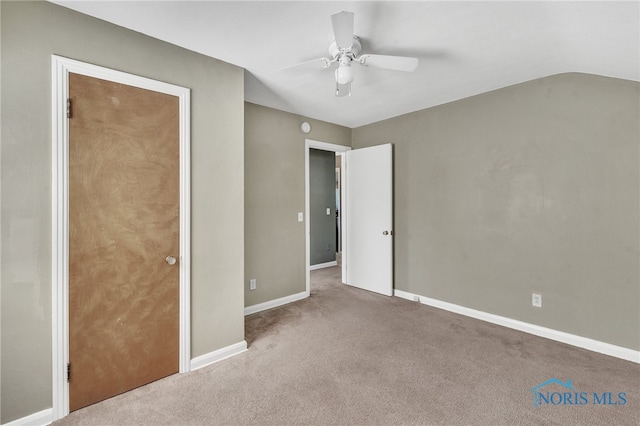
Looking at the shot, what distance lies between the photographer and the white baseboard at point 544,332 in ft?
8.01

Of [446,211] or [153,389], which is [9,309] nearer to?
[153,389]

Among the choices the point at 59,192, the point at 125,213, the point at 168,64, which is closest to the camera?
the point at 59,192

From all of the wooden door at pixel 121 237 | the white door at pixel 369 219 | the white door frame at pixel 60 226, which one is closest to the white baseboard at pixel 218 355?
the wooden door at pixel 121 237

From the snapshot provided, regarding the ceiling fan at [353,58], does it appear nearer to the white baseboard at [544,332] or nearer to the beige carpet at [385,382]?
the beige carpet at [385,382]

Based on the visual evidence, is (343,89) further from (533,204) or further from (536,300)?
(536,300)

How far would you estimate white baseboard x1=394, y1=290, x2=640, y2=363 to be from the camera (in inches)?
96.1

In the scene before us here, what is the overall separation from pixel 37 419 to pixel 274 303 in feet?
7.42

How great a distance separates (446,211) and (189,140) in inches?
115

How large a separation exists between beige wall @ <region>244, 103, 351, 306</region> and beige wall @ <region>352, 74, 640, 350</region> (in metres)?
1.45

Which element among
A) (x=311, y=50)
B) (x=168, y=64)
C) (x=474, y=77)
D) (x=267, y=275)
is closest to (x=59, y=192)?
(x=168, y=64)

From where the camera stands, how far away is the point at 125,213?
2.00m

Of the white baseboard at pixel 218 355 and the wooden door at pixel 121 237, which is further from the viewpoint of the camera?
the white baseboard at pixel 218 355
